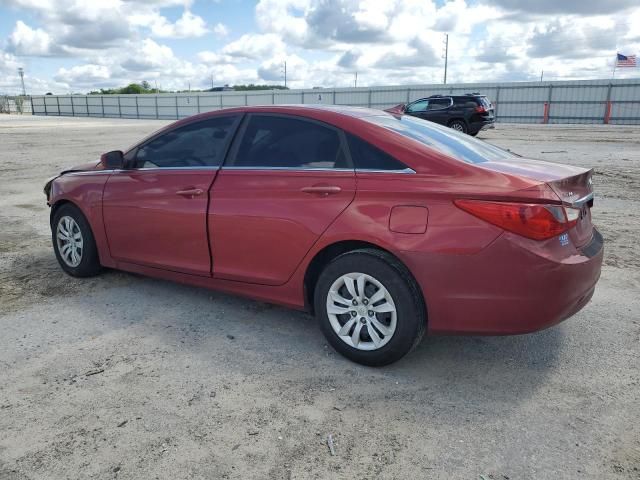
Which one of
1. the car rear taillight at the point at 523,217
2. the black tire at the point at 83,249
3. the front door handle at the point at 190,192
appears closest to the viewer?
the car rear taillight at the point at 523,217

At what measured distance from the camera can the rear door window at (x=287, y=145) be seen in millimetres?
3635

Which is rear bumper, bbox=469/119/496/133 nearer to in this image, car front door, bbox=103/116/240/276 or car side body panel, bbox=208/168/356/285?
car front door, bbox=103/116/240/276

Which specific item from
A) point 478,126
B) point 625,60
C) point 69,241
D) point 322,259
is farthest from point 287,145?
point 625,60

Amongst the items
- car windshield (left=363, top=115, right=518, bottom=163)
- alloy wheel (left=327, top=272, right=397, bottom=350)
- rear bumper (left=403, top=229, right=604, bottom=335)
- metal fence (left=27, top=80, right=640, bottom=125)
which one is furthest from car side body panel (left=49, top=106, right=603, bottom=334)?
metal fence (left=27, top=80, right=640, bottom=125)

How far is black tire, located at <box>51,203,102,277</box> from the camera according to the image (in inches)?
196

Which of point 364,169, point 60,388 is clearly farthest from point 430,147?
point 60,388

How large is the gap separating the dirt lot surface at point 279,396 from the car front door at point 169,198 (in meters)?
0.44

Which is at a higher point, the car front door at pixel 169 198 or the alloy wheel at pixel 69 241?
the car front door at pixel 169 198

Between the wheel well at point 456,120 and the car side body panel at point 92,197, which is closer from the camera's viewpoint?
the car side body panel at point 92,197

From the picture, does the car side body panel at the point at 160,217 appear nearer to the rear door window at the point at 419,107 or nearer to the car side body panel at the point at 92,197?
the car side body panel at the point at 92,197

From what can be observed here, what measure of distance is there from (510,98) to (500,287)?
126 feet

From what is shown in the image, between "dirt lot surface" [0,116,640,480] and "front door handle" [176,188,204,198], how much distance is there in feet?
3.00

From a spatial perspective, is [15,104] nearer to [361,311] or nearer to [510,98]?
[510,98]

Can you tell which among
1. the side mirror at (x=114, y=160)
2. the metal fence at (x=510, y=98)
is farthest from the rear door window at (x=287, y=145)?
the metal fence at (x=510, y=98)
